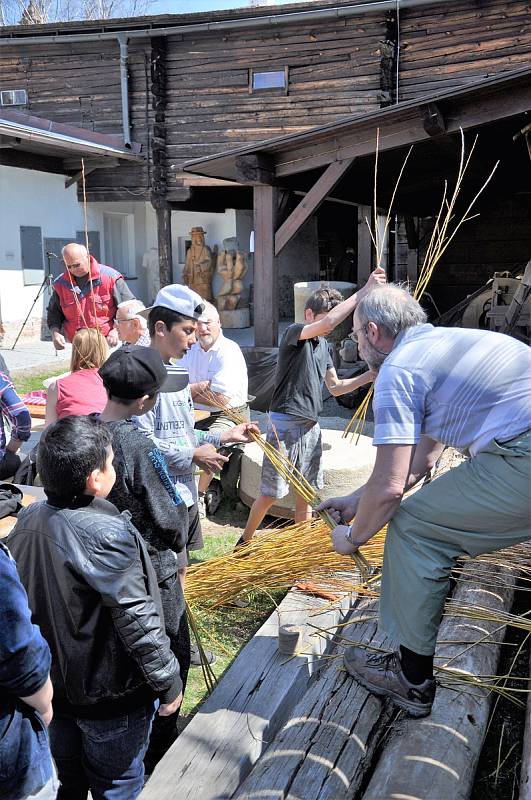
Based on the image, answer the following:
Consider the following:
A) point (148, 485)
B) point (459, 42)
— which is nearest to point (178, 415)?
point (148, 485)

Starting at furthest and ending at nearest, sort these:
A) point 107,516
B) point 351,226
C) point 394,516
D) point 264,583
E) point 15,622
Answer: point 351,226 < point 264,583 < point 394,516 < point 107,516 < point 15,622

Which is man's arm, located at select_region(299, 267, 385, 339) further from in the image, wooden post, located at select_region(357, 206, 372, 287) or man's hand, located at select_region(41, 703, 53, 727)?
wooden post, located at select_region(357, 206, 372, 287)

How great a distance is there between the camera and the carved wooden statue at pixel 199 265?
16938mm

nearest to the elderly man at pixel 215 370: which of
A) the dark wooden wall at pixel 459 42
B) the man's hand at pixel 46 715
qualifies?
the man's hand at pixel 46 715

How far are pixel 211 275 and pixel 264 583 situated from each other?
45.6 ft

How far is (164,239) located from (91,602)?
14.8 m

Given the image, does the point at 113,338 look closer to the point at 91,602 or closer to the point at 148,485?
the point at 148,485

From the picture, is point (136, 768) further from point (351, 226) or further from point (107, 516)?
point (351, 226)

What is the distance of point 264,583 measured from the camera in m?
3.88

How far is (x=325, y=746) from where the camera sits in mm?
2346

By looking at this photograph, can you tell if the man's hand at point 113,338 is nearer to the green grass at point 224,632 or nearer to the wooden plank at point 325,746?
the green grass at point 224,632

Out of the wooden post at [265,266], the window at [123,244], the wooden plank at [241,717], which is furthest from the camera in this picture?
the window at [123,244]

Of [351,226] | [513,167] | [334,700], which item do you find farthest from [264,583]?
[351,226]

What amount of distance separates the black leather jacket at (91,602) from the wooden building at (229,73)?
35.3 ft
